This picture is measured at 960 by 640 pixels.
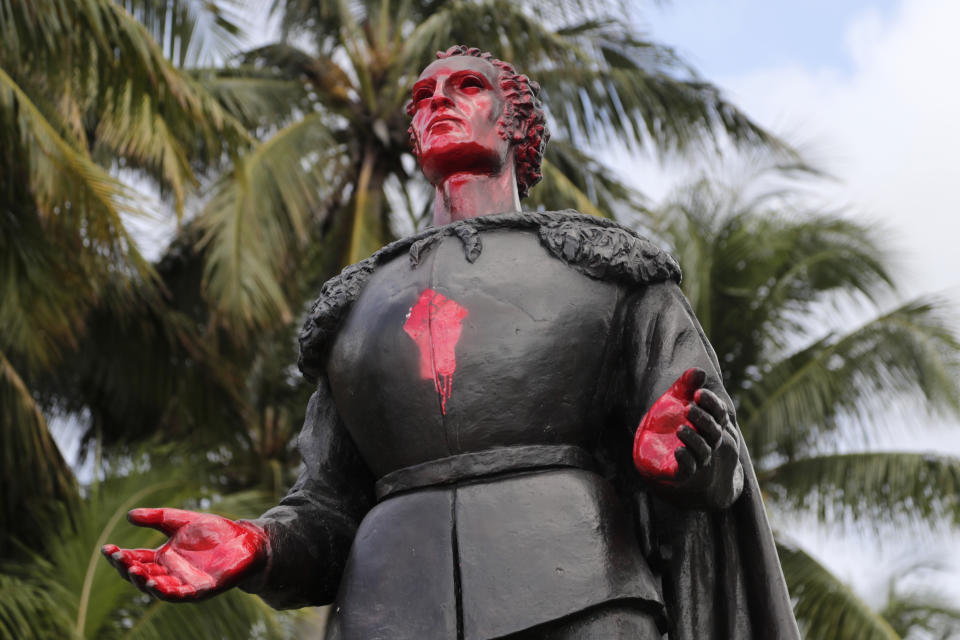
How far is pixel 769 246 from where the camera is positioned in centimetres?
1627

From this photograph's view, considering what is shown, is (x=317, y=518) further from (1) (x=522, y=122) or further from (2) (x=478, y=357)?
(1) (x=522, y=122)

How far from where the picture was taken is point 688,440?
3.19 meters

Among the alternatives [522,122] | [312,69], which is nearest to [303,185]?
[312,69]

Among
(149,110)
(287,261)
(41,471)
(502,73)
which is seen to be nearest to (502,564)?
(502,73)

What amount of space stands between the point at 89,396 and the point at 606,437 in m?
11.7

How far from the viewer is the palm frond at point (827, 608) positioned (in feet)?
44.7

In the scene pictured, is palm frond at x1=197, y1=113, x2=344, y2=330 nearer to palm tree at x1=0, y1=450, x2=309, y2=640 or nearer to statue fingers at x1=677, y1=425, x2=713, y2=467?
palm tree at x1=0, y1=450, x2=309, y2=640

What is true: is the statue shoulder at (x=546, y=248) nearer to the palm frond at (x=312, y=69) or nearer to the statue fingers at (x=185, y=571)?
the statue fingers at (x=185, y=571)

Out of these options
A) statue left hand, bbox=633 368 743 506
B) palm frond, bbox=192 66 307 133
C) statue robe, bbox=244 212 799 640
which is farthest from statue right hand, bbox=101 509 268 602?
palm frond, bbox=192 66 307 133

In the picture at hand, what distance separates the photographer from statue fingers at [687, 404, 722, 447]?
3176 millimetres

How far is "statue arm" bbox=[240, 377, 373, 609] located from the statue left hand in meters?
0.98

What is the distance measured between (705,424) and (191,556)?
49.6 inches

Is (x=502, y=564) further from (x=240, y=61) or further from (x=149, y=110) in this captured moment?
(x=240, y=61)

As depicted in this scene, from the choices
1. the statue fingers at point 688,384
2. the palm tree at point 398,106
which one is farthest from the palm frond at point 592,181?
the statue fingers at point 688,384
